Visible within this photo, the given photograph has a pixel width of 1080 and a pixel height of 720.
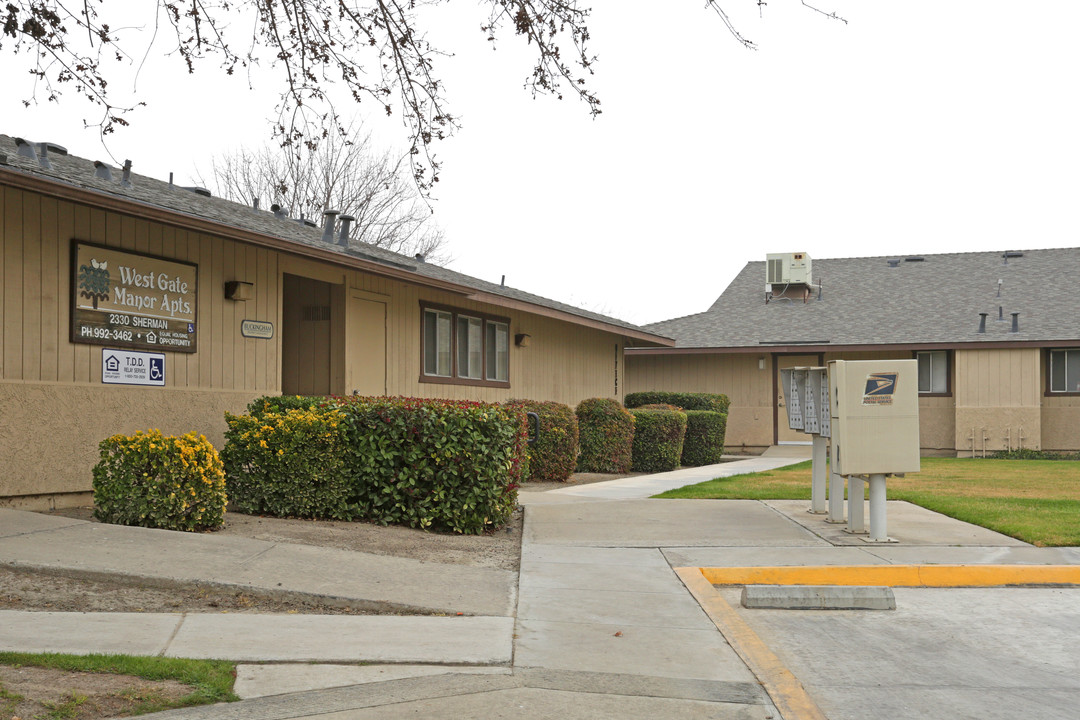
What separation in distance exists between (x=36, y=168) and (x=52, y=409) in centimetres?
225

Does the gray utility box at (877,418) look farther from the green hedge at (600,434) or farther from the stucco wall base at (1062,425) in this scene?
the stucco wall base at (1062,425)

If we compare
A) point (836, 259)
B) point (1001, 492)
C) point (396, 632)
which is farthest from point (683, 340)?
point (396, 632)

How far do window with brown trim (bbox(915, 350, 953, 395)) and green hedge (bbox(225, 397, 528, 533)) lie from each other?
17923 mm

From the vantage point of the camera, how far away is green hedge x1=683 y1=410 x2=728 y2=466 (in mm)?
21500

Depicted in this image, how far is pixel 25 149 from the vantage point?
398 inches

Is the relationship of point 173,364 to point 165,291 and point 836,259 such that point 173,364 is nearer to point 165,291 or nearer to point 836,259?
point 165,291

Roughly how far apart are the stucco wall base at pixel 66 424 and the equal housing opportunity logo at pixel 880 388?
7.13 m

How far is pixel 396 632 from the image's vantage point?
5727mm

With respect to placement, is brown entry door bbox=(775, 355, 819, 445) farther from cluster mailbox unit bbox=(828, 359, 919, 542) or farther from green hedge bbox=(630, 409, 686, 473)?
cluster mailbox unit bbox=(828, 359, 919, 542)

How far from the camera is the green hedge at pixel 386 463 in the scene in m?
9.50

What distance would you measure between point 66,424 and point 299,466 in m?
2.26

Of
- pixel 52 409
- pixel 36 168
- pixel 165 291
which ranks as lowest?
pixel 52 409

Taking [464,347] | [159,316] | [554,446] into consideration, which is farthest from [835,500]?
[464,347]

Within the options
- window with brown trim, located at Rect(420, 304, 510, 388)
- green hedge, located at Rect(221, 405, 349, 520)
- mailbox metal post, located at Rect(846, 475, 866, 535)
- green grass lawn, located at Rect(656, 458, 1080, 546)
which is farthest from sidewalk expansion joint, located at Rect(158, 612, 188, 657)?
window with brown trim, located at Rect(420, 304, 510, 388)
